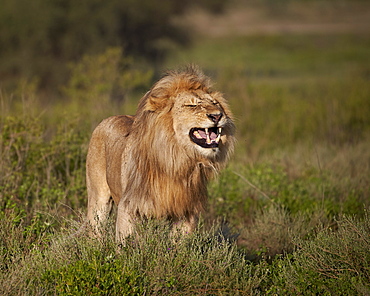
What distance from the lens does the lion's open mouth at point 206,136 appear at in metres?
4.82

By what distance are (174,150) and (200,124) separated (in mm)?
329

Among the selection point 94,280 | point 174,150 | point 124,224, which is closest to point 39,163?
point 124,224

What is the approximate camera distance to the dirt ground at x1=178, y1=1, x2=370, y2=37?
73.9 m

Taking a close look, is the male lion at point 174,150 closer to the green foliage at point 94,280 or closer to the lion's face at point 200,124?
the lion's face at point 200,124

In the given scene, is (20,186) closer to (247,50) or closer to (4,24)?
(4,24)

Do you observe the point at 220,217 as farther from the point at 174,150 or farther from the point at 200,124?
the point at 200,124

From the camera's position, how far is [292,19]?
3236 inches

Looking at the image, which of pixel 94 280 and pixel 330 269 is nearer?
pixel 94 280

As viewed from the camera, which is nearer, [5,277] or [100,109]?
[5,277]

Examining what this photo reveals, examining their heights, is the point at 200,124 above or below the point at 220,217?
above

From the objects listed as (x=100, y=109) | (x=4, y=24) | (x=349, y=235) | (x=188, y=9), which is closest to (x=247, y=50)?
(x=188, y=9)

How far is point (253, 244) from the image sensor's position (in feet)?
22.5

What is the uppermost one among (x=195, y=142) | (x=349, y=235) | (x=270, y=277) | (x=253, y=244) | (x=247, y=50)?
(x=195, y=142)

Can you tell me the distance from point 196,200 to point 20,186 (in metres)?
2.75
